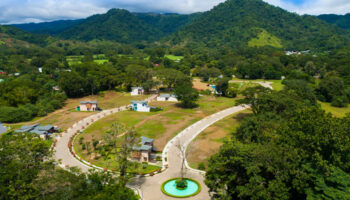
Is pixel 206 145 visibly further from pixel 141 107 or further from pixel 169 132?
pixel 141 107

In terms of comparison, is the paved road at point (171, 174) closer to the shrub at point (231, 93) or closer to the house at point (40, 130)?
the house at point (40, 130)

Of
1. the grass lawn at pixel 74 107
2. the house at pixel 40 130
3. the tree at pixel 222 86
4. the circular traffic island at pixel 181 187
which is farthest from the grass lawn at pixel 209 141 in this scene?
the grass lawn at pixel 74 107

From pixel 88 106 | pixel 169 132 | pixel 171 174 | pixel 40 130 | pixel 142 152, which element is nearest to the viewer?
pixel 171 174

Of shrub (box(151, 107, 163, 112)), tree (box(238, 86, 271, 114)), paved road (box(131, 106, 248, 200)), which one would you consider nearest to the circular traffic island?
paved road (box(131, 106, 248, 200))

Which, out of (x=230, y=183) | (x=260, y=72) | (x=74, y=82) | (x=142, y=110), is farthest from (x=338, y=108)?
(x=74, y=82)

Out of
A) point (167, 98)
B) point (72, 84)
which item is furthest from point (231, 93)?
point (72, 84)

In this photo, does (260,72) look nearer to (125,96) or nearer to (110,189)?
(125,96)

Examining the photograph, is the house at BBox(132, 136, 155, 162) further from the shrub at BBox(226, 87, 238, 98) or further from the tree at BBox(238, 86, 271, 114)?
the shrub at BBox(226, 87, 238, 98)
